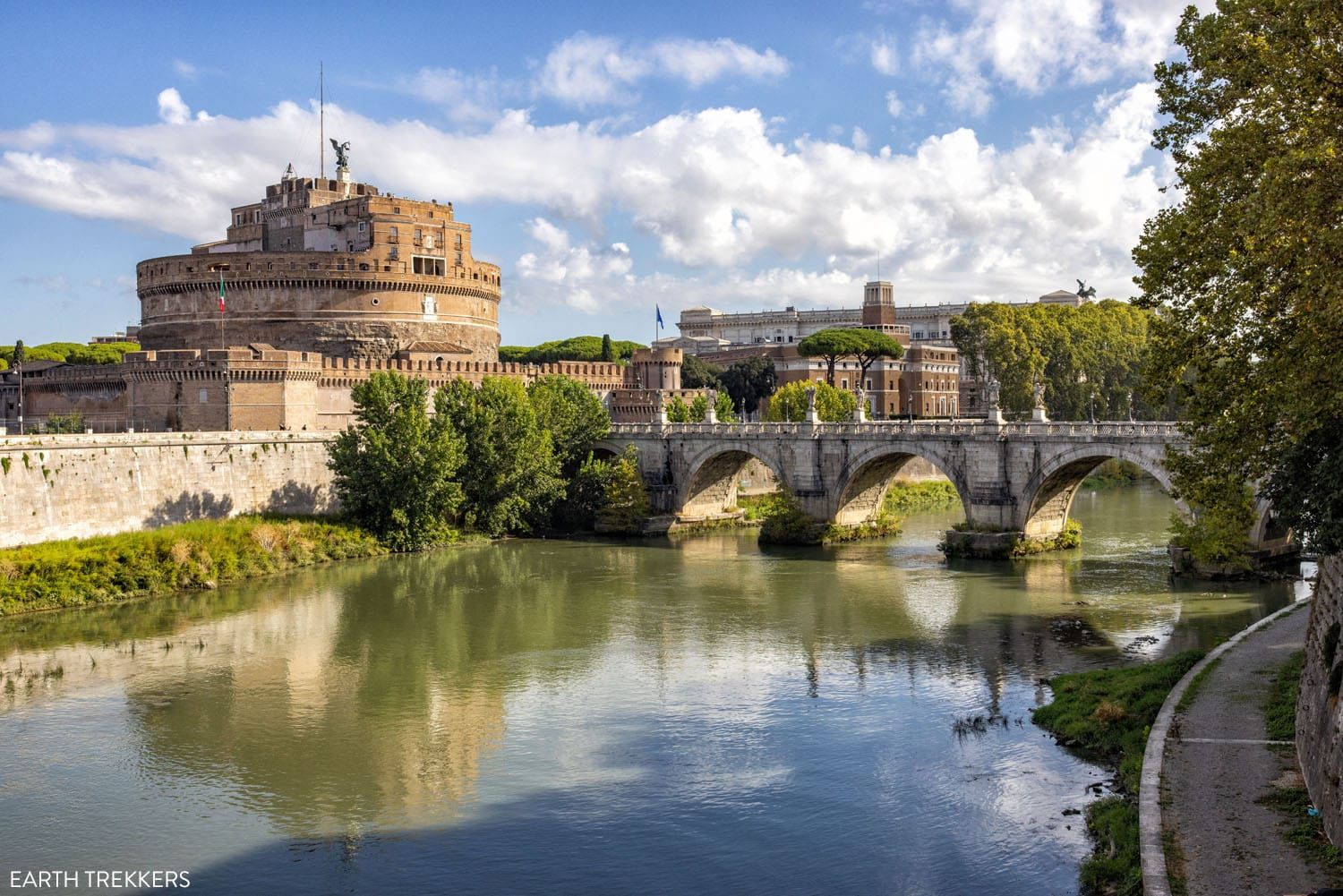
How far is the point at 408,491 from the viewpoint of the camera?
38188 millimetres

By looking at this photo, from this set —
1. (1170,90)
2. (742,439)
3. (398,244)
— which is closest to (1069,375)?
(742,439)

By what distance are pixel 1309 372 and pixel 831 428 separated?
2836 centimetres

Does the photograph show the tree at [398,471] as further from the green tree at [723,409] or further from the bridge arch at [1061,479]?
the green tree at [723,409]

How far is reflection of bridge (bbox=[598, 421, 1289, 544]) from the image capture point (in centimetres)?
3519

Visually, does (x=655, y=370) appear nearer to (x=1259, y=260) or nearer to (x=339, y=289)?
(x=339, y=289)

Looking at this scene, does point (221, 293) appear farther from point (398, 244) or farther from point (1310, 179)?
point (1310, 179)

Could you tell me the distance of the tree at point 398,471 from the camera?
37875mm

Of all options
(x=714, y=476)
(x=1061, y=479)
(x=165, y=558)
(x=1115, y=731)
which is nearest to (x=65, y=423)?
(x=165, y=558)

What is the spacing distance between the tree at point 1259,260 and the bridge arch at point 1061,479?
56.3 feet

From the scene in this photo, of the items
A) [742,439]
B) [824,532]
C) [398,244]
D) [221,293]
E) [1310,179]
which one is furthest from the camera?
[398,244]

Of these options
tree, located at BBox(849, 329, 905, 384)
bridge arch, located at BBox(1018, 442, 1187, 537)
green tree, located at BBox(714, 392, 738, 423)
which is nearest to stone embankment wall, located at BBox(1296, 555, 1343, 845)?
bridge arch, located at BBox(1018, 442, 1187, 537)

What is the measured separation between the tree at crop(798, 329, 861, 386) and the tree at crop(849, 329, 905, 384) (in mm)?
311

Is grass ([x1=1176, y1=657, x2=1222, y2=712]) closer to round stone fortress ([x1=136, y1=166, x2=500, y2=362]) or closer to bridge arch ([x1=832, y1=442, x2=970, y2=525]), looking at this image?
bridge arch ([x1=832, y1=442, x2=970, y2=525])

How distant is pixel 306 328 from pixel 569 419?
15.8 metres
